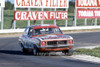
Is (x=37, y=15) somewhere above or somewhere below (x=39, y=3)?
below

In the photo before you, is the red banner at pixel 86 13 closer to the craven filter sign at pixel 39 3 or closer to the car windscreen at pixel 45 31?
the craven filter sign at pixel 39 3

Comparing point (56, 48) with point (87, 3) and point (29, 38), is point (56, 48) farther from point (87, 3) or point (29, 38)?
point (87, 3)

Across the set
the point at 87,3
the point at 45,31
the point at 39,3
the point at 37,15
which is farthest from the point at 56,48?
the point at 87,3

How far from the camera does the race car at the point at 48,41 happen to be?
1766 centimetres

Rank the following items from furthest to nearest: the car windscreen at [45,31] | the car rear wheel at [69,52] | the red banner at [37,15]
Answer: the red banner at [37,15], the car windscreen at [45,31], the car rear wheel at [69,52]

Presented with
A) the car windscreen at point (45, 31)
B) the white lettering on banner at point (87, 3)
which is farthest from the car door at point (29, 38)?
the white lettering on banner at point (87, 3)

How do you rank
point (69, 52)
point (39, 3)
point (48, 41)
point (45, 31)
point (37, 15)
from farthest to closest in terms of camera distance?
point (39, 3) → point (37, 15) → point (45, 31) → point (69, 52) → point (48, 41)

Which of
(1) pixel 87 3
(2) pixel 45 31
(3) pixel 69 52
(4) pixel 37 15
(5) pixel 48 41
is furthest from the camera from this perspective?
(1) pixel 87 3

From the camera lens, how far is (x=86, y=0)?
156 feet

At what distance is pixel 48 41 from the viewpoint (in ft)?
58.0

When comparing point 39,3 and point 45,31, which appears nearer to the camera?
point 45,31

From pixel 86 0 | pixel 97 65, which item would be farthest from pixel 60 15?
pixel 97 65

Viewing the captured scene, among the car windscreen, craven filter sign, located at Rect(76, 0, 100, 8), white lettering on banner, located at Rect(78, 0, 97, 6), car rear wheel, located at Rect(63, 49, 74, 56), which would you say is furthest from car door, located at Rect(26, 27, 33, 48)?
white lettering on banner, located at Rect(78, 0, 97, 6)

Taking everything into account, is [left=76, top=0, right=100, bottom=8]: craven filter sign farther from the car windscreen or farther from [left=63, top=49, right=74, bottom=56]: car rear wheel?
[left=63, top=49, right=74, bottom=56]: car rear wheel
